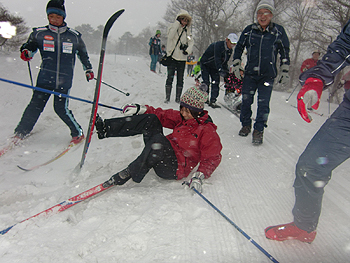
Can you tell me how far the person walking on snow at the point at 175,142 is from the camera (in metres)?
2.12

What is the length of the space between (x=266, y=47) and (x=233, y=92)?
2.76 metres

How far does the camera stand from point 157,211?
5.97 feet

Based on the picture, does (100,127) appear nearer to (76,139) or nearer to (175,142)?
(175,142)

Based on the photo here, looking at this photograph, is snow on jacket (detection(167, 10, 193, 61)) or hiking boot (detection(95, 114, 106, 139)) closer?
hiking boot (detection(95, 114, 106, 139))

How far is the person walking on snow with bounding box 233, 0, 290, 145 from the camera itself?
10.4ft

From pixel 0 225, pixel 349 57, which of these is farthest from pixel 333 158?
pixel 0 225

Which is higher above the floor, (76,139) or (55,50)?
(55,50)

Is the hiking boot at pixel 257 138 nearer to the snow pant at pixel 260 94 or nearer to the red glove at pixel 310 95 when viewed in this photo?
the snow pant at pixel 260 94

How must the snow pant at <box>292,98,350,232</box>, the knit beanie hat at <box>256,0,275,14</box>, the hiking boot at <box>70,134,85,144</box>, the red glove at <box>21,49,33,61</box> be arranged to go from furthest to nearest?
1. the hiking boot at <box>70,134,85,144</box>
2. the red glove at <box>21,49,33,61</box>
3. the knit beanie hat at <box>256,0,275,14</box>
4. the snow pant at <box>292,98,350,232</box>

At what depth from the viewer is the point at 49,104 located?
18.8ft

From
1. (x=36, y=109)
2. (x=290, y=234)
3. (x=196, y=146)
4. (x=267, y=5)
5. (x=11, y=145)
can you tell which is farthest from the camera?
(x=36, y=109)

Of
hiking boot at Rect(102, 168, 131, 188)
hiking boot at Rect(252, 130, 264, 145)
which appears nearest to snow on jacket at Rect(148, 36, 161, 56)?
hiking boot at Rect(252, 130, 264, 145)

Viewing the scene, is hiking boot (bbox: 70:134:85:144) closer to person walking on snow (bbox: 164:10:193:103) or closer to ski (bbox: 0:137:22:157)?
ski (bbox: 0:137:22:157)

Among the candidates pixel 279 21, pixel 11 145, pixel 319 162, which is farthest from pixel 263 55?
pixel 279 21
